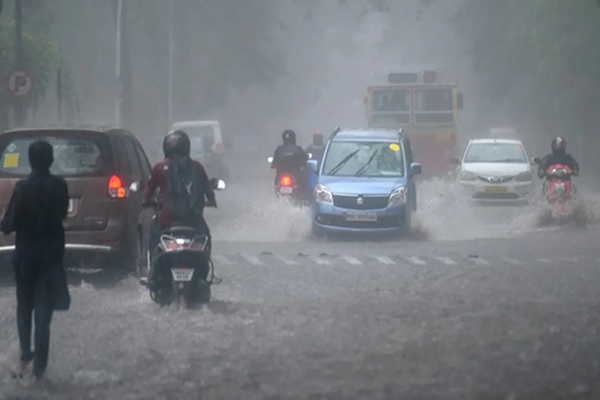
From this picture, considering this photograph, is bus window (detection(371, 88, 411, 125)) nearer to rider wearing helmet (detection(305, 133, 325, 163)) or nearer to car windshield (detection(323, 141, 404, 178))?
rider wearing helmet (detection(305, 133, 325, 163))

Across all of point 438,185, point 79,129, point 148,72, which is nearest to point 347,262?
point 79,129

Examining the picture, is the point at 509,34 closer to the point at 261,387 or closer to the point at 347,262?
the point at 347,262

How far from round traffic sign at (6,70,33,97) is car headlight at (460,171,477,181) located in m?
10.3

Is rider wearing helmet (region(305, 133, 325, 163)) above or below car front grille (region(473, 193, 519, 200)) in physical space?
above

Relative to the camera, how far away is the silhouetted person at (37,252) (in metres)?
11.4

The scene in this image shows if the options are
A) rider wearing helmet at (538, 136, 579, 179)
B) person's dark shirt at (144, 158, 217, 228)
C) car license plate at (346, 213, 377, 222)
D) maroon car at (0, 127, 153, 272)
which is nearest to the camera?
person's dark shirt at (144, 158, 217, 228)

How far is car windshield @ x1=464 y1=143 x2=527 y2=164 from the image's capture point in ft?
124

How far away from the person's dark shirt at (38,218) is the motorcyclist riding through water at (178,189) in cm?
347

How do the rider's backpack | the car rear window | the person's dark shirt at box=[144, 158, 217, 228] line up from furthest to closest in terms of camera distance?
the car rear window → the person's dark shirt at box=[144, 158, 217, 228] → the rider's backpack

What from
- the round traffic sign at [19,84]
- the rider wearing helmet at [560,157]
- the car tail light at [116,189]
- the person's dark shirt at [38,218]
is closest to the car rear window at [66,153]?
→ the car tail light at [116,189]

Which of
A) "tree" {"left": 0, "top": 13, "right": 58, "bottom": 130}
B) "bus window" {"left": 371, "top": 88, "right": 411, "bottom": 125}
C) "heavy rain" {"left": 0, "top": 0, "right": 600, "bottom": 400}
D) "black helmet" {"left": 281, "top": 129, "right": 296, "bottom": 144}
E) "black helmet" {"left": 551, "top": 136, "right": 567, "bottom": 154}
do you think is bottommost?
"heavy rain" {"left": 0, "top": 0, "right": 600, "bottom": 400}

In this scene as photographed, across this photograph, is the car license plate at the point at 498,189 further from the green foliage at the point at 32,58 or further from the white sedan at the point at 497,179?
the green foliage at the point at 32,58

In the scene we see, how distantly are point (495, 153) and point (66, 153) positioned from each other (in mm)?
22000

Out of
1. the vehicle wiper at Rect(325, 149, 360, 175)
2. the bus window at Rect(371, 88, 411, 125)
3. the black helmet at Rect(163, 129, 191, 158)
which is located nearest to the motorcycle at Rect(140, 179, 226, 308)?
the black helmet at Rect(163, 129, 191, 158)
